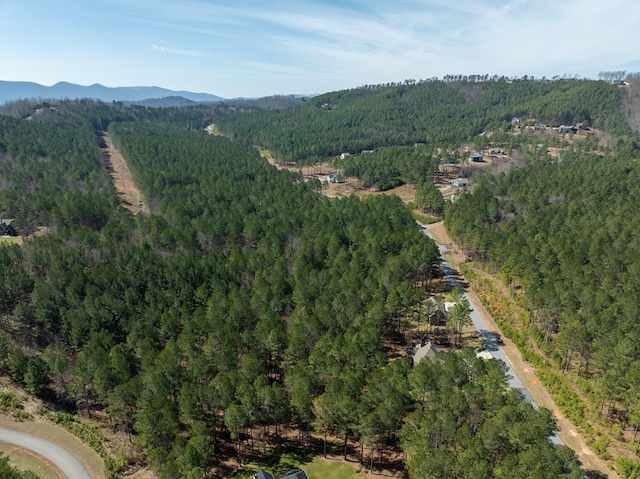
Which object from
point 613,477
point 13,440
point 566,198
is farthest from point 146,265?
point 566,198

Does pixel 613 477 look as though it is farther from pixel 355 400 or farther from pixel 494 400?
pixel 355 400

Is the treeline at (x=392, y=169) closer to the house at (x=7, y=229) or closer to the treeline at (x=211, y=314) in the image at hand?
the treeline at (x=211, y=314)

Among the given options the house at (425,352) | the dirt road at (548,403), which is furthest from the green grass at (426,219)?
the house at (425,352)

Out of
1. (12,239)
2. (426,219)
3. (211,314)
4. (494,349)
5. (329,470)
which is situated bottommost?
(329,470)

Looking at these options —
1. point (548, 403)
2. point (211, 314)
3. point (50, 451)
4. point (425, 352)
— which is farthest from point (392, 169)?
point (50, 451)

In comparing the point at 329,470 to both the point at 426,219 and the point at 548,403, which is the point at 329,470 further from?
the point at 426,219

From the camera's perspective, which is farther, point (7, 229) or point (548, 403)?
point (7, 229)
